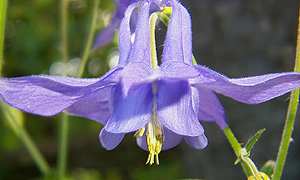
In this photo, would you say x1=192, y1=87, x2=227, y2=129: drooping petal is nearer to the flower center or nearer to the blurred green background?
the flower center

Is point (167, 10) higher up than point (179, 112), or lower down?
higher up

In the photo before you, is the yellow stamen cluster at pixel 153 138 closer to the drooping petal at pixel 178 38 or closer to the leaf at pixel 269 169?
the drooping petal at pixel 178 38

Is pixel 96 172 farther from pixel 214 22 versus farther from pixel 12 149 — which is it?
pixel 214 22

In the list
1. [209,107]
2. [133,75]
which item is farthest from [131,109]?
[209,107]

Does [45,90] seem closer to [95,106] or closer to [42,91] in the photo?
[42,91]

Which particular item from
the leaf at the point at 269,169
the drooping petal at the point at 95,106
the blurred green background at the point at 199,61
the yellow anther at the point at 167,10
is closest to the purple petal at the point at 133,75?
the drooping petal at the point at 95,106

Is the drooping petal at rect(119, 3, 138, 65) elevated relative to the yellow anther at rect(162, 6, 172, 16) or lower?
lower

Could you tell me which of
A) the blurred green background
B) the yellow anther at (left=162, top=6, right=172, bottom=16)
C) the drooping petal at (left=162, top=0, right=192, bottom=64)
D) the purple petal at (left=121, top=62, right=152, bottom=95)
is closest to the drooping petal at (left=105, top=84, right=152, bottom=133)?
the purple petal at (left=121, top=62, right=152, bottom=95)
